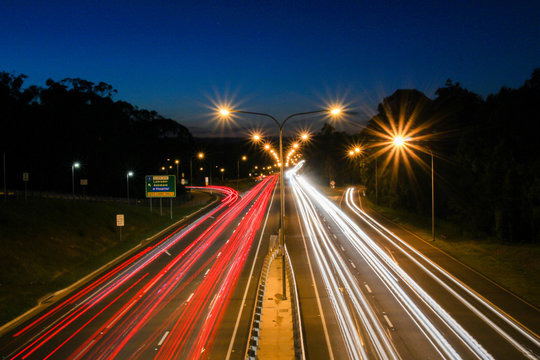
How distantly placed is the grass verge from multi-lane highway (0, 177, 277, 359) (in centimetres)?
172

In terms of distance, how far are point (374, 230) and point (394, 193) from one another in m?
22.9

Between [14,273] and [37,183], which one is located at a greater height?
[37,183]

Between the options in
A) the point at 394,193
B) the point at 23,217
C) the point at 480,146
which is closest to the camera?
the point at 23,217

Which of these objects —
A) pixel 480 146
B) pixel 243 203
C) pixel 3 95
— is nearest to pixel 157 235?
pixel 243 203

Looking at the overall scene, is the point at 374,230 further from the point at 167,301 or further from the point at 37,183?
the point at 37,183

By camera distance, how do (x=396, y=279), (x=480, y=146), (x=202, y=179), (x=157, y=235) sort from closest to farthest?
(x=396, y=279), (x=157, y=235), (x=480, y=146), (x=202, y=179)

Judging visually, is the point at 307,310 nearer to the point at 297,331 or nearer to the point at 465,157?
the point at 297,331

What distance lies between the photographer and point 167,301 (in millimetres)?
17938

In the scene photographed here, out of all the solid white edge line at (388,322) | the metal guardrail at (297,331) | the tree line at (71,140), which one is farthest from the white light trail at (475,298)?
the tree line at (71,140)

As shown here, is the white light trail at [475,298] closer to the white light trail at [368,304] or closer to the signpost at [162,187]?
the white light trail at [368,304]

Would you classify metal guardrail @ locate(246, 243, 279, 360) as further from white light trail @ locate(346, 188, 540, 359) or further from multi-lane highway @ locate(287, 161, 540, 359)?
white light trail @ locate(346, 188, 540, 359)

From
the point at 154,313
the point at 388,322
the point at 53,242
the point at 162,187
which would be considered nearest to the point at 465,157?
the point at 162,187

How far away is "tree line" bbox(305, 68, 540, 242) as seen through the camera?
3875 centimetres

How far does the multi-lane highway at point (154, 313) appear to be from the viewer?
13102 millimetres
